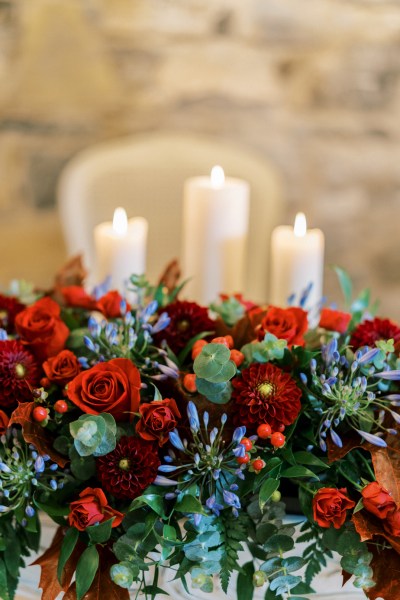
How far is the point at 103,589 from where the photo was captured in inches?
23.6

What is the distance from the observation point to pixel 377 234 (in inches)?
89.0

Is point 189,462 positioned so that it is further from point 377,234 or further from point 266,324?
point 377,234

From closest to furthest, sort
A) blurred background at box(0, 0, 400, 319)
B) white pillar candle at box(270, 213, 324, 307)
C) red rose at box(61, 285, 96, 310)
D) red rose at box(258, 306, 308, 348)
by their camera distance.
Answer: red rose at box(258, 306, 308, 348) < red rose at box(61, 285, 96, 310) < white pillar candle at box(270, 213, 324, 307) < blurred background at box(0, 0, 400, 319)

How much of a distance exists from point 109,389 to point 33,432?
0.07 metres

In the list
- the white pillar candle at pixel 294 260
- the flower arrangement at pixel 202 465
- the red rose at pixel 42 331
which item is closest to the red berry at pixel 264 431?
the flower arrangement at pixel 202 465

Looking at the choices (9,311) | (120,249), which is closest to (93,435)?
(9,311)

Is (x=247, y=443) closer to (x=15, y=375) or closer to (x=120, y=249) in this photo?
(x=15, y=375)

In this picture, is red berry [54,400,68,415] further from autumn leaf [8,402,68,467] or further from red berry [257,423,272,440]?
red berry [257,423,272,440]

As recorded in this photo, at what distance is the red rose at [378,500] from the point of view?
585mm

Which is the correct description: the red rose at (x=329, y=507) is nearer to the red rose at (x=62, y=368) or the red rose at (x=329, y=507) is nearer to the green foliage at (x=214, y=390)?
the green foliage at (x=214, y=390)

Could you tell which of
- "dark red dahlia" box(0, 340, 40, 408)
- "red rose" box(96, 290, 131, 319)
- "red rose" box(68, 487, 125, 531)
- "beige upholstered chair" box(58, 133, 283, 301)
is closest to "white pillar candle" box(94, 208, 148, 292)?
"red rose" box(96, 290, 131, 319)

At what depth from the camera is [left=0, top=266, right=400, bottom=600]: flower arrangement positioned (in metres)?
0.59

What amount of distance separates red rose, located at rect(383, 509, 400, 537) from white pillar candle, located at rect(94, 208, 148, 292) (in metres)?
0.50

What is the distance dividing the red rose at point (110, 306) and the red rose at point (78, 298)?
0.13 ft
